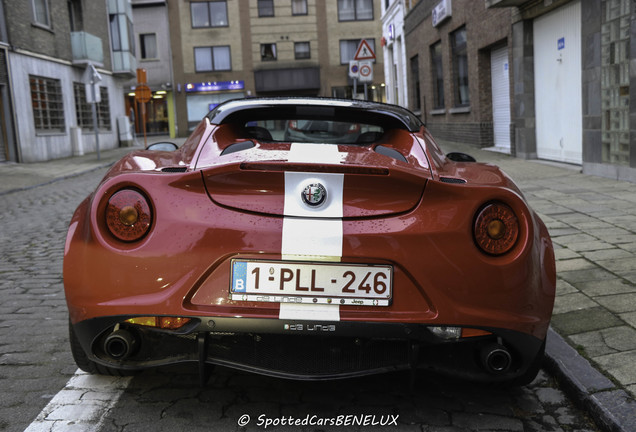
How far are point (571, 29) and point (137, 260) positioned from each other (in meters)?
11.3

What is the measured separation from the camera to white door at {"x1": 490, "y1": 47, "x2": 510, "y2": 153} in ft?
54.0

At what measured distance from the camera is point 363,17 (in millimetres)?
46875

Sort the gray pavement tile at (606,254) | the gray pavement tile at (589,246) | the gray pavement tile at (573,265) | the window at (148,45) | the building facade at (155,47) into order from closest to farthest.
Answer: the gray pavement tile at (573,265) < the gray pavement tile at (606,254) < the gray pavement tile at (589,246) < the building facade at (155,47) < the window at (148,45)

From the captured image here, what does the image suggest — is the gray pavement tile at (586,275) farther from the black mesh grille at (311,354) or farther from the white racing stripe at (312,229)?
the white racing stripe at (312,229)

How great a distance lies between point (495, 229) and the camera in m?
2.62

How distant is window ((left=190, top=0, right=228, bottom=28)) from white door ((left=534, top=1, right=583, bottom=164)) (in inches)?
1351

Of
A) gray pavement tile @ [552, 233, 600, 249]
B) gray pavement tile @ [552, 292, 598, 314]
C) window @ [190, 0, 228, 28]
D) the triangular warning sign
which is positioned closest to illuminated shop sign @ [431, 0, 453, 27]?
the triangular warning sign

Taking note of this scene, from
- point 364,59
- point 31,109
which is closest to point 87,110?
point 31,109

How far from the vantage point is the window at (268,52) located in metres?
46.2

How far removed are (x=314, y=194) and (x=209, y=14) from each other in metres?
45.2

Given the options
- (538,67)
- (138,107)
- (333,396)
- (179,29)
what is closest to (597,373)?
(333,396)

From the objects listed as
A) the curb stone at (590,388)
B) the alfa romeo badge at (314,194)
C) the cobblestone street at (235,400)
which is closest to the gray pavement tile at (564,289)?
the curb stone at (590,388)

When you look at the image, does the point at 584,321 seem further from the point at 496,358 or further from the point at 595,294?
the point at 496,358

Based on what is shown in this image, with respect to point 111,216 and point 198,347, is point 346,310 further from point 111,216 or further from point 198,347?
point 111,216
